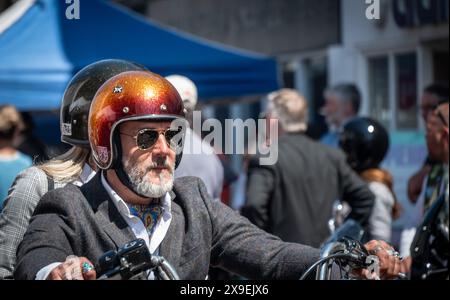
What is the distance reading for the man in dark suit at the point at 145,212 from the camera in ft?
9.37

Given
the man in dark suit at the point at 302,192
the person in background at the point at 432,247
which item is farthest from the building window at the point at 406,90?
the person in background at the point at 432,247

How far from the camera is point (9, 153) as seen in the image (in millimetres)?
6367

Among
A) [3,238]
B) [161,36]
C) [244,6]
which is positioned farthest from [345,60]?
[3,238]

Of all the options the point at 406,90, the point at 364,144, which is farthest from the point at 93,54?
the point at 406,90

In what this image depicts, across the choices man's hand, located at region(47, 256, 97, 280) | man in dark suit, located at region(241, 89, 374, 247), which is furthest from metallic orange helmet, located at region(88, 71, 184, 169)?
man in dark suit, located at region(241, 89, 374, 247)

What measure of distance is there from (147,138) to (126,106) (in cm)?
12

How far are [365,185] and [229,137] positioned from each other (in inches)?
62.4

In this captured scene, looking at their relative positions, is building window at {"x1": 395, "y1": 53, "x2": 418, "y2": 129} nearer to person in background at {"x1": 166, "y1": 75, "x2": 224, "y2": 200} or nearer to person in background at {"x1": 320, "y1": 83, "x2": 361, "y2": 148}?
person in background at {"x1": 320, "y1": 83, "x2": 361, "y2": 148}

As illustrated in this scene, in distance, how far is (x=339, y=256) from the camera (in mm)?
2740

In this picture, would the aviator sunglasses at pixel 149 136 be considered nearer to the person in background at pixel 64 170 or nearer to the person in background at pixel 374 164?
the person in background at pixel 64 170

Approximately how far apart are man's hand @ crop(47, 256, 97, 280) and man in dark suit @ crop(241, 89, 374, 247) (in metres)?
3.52

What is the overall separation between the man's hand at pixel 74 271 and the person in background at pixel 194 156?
2572 millimetres

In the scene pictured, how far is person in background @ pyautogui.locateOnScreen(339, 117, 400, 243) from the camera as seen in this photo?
6141 mm

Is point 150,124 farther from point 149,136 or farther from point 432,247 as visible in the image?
point 432,247
